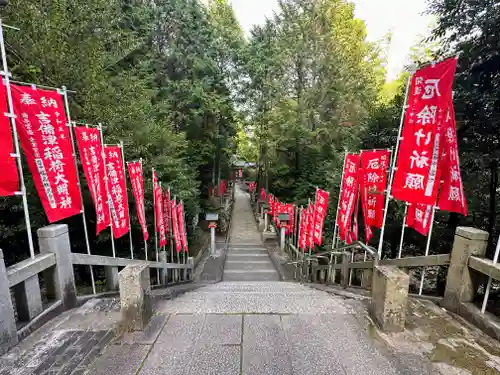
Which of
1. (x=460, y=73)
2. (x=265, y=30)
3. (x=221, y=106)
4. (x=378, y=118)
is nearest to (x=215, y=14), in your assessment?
(x=265, y=30)

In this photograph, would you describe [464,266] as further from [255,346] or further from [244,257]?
[244,257]

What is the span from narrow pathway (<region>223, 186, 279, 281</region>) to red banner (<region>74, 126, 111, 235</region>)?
8.77 metres

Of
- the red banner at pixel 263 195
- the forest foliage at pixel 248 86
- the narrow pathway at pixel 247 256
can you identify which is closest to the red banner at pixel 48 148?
the forest foliage at pixel 248 86

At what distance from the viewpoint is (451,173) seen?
4246 millimetres

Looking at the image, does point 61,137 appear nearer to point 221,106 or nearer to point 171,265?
point 171,265

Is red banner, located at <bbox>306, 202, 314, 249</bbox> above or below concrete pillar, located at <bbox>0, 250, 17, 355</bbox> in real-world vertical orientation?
below

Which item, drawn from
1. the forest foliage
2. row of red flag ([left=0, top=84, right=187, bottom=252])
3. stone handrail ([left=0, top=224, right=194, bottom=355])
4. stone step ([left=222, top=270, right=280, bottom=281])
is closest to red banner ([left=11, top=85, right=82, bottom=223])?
row of red flag ([left=0, top=84, right=187, bottom=252])

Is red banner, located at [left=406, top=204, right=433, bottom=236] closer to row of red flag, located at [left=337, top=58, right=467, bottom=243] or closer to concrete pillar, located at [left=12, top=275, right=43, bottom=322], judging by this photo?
row of red flag, located at [left=337, top=58, right=467, bottom=243]

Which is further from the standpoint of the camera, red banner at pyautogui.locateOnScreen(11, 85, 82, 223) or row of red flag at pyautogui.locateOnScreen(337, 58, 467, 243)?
row of red flag at pyautogui.locateOnScreen(337, 58, 467, 243)

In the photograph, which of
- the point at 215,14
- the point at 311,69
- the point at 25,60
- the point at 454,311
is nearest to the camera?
the point at 454,311

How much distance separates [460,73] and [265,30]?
818 inches

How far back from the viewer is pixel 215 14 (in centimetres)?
2658

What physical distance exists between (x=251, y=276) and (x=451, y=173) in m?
11.2

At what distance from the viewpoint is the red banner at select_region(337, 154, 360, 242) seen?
303 inches
